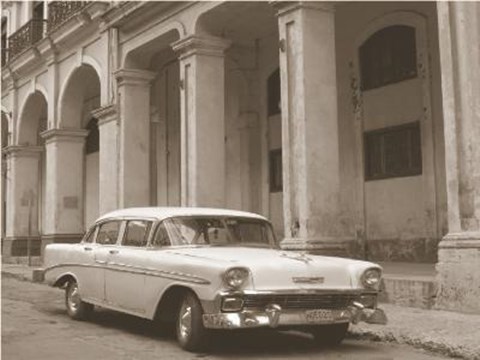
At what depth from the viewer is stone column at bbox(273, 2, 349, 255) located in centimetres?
1030

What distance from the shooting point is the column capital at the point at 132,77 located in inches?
611

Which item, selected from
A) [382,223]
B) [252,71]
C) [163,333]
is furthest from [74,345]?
[252,71]

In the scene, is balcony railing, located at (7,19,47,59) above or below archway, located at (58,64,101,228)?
above

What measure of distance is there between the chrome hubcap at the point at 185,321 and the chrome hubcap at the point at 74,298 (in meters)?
2.60

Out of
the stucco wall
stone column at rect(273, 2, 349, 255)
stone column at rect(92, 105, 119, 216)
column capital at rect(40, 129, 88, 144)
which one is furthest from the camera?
column capital at rect(40, 129, 88, 144)

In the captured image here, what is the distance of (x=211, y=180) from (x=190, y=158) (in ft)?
1.92

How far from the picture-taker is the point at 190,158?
13.4 meters

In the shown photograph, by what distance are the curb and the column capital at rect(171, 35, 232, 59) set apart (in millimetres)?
7492

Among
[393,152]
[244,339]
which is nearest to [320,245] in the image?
[244,339]

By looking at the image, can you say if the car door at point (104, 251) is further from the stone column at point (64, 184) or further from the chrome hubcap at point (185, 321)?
the stone column at point (64, 184)

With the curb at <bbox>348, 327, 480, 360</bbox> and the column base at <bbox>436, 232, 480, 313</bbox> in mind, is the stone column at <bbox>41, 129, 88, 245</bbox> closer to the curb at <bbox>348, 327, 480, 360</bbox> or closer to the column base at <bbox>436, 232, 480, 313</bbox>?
the column base at <bbox>436, 232, 480, 313</bbox>

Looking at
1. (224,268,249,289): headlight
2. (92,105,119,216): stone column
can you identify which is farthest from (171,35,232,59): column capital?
(224,268,249,289): headlight

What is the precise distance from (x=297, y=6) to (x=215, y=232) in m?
4.84

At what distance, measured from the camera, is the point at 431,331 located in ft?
21.9
